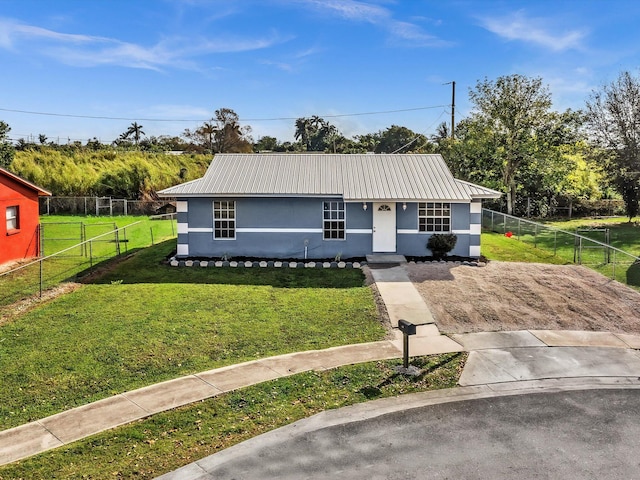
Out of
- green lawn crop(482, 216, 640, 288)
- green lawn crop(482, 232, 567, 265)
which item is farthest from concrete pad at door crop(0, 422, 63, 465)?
green lawn crop(482, 232, 567, 265)

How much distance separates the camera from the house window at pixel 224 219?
20250 millimetres

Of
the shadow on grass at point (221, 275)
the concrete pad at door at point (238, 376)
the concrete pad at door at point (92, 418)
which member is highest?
the shadow on grass at point (221, 275)

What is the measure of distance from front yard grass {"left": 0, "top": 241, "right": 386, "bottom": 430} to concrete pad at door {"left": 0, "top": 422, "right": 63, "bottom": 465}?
307mm

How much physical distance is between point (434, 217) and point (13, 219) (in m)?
17.3

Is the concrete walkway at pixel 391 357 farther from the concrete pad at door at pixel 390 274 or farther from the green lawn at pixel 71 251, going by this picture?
the green lawn at pixel 71 251

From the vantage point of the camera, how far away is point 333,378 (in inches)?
380

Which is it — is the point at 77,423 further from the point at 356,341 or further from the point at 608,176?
the point at 608,176

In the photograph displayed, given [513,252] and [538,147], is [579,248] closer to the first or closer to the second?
[513,252]

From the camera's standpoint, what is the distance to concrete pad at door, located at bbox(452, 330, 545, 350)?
11547 millimetres

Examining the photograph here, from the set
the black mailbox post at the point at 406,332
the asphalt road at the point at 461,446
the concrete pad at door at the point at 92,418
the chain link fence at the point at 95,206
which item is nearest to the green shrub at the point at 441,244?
the black mailbox post at the point at 406,332

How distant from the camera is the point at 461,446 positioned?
24.2 feet

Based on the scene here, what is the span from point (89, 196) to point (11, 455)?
38178 millimetres

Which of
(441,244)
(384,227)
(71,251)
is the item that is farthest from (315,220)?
(71,251)

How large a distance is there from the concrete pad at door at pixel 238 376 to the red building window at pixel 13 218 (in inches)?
588
